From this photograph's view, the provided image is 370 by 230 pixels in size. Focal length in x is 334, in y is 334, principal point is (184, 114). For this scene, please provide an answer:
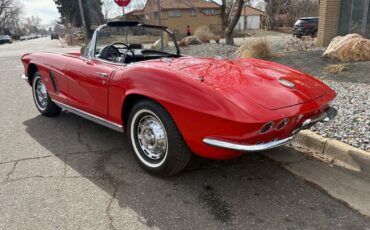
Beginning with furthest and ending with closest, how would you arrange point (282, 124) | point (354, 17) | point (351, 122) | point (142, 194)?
point (354, 17) → point (351, 122) → point (142, 194) → point (282, 124)

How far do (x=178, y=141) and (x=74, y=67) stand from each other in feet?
6.24

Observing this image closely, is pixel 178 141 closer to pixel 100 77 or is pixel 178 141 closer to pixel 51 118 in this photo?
pixel 100 77

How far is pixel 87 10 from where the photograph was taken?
45938mm

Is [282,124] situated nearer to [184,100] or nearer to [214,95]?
[214,95]

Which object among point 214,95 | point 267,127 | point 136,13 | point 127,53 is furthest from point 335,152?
point 136,13

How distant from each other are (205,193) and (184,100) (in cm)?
87

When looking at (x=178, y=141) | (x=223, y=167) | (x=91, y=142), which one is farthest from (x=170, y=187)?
(x=91, y=142)

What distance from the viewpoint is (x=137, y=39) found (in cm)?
444

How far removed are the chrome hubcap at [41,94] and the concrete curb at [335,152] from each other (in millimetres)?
3723

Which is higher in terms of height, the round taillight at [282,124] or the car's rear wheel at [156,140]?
the round taillight at [282,124]

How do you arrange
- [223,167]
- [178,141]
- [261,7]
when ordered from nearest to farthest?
[178,141]
[223,167]
[261,7]

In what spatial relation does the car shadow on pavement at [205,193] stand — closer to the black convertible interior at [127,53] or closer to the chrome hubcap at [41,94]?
the black convertible interior at [127,53]

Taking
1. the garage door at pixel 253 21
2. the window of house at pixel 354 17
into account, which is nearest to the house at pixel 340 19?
the window of house at pixel 354 17

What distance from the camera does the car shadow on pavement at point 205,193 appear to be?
257 cm
